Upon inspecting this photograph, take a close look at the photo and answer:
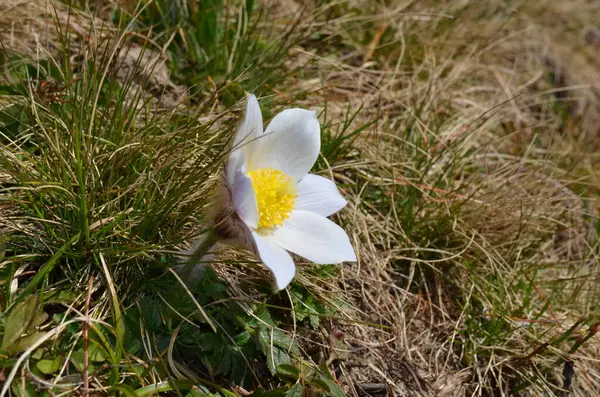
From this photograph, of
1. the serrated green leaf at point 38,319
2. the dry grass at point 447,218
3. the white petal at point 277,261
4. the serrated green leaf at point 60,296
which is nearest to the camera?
the white petal at point 277,261

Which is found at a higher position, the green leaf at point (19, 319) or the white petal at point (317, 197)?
the white petal at point (317, 197)

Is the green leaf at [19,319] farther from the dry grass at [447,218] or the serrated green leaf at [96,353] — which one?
the dry grass at [447,218]

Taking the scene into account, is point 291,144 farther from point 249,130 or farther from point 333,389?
point 333,389

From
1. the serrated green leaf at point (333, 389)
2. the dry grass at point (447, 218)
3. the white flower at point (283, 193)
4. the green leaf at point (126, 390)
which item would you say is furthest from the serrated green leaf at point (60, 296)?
the serrated green leaf at point (333, 389)

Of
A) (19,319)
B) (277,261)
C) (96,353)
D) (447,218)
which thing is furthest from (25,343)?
(447,218)

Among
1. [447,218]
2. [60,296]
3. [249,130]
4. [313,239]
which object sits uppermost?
[249,130]

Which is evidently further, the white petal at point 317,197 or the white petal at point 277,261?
the white petal at point 317,197

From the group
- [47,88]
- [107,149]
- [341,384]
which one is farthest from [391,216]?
[47,88]
